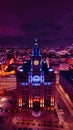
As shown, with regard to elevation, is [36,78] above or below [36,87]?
above

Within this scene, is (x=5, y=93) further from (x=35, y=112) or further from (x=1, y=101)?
(x=35, y=112)

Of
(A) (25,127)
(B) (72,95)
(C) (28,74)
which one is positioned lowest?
(A) (25,127)

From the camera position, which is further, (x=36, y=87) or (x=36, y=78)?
(x=36, y=87)

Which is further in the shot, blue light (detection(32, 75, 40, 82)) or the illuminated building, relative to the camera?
blue light (detection(32, 75, 40, 82))

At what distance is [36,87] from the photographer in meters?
93.4

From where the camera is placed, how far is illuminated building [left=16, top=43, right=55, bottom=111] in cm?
9212

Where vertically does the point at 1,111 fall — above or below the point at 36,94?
below

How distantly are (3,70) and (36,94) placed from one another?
263 ft

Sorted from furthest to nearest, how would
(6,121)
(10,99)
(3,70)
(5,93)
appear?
(3,70) → (5,93) → (10,99) → (6,121)

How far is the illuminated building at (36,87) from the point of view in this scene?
92125mm

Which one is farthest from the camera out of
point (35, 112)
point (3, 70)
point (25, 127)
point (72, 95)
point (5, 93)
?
point (3, 70)

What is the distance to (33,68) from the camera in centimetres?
9250

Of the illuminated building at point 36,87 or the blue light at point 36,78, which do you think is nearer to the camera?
the illuminated building at point 36,87

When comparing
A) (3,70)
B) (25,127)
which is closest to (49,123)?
(25,127)
